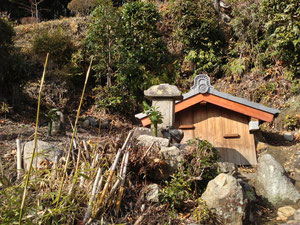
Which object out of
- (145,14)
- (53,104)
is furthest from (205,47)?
(53,104)

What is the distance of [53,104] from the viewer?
10.7m

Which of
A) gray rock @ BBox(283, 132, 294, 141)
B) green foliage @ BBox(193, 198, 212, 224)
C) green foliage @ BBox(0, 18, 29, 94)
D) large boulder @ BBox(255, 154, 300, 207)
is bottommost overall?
green foliage @ BBox(193, 198, 212, 224)

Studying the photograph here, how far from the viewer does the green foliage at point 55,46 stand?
1211 centimetres

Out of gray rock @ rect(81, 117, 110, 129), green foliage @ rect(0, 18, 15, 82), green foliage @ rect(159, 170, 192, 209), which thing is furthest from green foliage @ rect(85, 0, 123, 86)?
green foliage @ rect(159, 170, 192, 209)

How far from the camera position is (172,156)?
4320mm

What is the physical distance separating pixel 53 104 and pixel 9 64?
255cm

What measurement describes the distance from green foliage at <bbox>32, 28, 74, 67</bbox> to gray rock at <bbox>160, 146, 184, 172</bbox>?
9311mm

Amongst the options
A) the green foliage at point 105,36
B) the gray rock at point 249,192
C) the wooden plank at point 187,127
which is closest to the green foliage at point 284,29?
the wooden plank at point 187,127

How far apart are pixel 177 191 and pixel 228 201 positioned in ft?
2.25

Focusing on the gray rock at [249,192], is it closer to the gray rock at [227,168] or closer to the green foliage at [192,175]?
the gray rock at [227,168]

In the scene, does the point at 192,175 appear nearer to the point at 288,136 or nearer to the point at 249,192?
the point at 249,192

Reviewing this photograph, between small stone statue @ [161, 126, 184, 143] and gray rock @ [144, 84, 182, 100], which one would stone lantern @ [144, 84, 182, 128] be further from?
small stone statue @ [161, 126, 184, 143]

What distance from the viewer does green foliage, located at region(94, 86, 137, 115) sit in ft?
35.9

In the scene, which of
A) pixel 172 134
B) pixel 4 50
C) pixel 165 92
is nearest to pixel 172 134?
pixel 172 134
